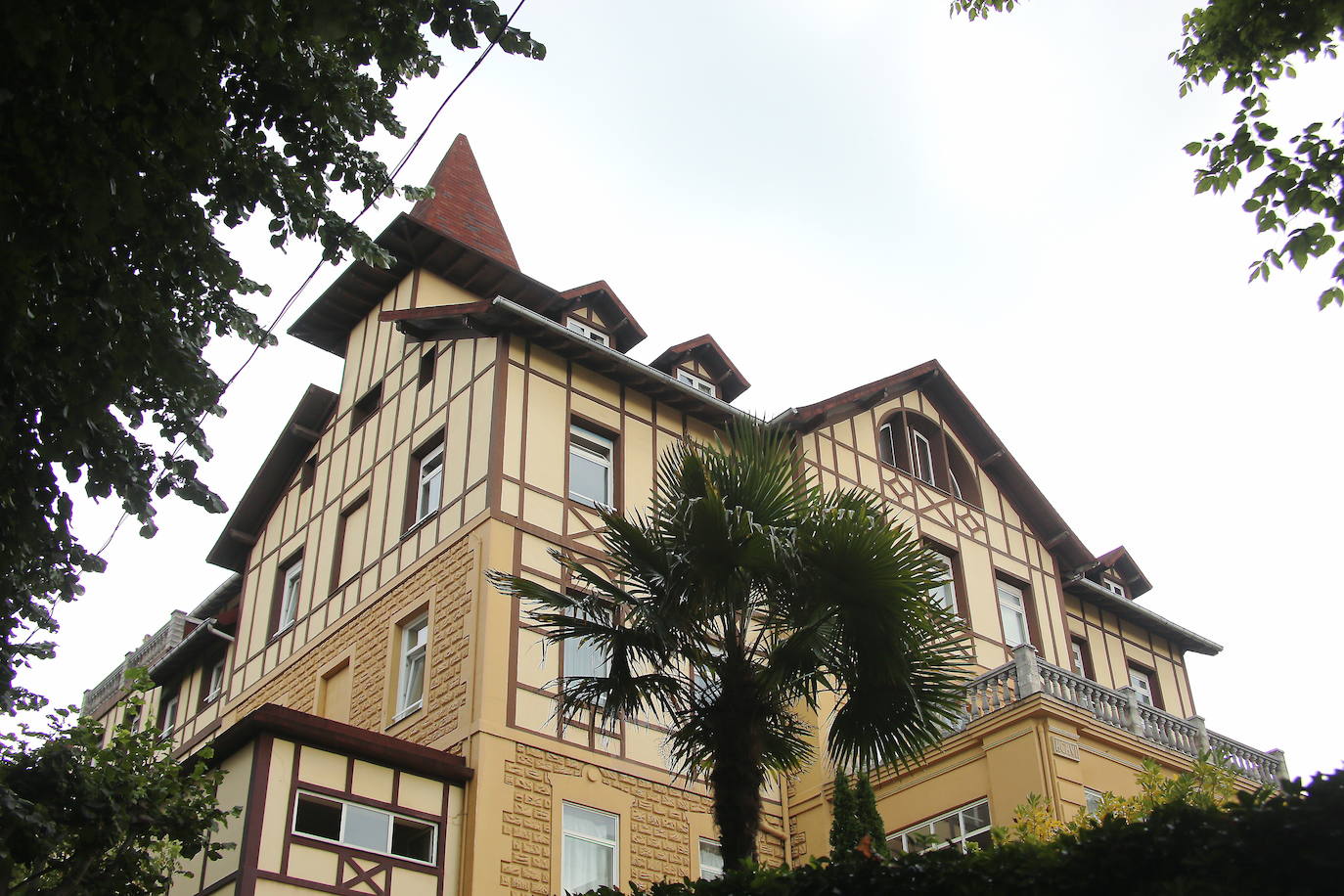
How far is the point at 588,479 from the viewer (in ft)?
66.8

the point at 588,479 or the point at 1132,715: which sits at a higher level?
the point at 588,479

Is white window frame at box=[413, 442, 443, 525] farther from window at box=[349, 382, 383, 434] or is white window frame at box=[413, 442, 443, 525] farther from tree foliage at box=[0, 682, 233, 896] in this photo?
tree foliage at box=[0, 682, 233, 896]

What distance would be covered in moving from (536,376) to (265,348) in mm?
9947

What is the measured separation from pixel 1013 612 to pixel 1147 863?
16.7 meters

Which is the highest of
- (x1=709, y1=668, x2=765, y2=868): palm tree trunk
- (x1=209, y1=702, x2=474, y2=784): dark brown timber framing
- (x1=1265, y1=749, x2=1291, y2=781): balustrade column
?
(x1=1265, y1=749, x2=1291, y2=781): balustrade column

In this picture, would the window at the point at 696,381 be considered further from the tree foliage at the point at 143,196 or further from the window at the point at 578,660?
the tree foliage at the point at 143,196

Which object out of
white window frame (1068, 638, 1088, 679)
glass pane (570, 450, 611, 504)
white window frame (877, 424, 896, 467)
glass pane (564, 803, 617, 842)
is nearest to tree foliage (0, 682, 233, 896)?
glass pane (564, 803, 617, 842)

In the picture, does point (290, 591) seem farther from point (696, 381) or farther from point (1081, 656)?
point (1081, 656)

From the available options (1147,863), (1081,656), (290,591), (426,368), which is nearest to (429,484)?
(426,368)

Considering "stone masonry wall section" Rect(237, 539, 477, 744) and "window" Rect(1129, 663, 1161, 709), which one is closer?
"stone masonry wall section" Rect(237, 539, 477, 744)

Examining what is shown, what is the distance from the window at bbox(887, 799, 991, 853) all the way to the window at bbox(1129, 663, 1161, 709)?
1058 centimetres

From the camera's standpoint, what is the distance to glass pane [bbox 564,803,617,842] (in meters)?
17.2

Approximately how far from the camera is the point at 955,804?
57.6 feet

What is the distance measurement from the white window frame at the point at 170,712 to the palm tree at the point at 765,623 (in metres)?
17.2
